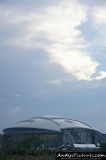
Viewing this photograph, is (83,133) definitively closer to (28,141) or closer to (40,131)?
(40,131)

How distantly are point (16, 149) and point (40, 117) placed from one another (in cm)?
6366

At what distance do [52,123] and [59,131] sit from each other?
5796mm

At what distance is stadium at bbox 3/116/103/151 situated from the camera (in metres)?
105

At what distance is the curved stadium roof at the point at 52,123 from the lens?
108 metres

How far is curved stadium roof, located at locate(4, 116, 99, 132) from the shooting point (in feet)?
355

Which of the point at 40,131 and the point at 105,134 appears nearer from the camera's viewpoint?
the point at 40,131

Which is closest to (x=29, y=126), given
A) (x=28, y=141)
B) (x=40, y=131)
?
Answer: (x=40, y=131)

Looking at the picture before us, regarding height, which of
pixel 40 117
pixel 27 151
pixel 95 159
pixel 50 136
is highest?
pixel 40 117

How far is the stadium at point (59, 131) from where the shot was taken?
105 meters

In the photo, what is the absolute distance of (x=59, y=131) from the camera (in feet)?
347

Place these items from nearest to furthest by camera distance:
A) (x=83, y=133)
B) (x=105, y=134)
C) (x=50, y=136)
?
(x=50, y=136)
(x=83, y=133)
(x=105, y=134)

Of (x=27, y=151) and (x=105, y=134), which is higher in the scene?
(x=105, y=134)

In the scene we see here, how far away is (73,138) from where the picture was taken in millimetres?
109438

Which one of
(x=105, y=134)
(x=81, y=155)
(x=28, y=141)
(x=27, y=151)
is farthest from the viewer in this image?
(x=105, y=134)
